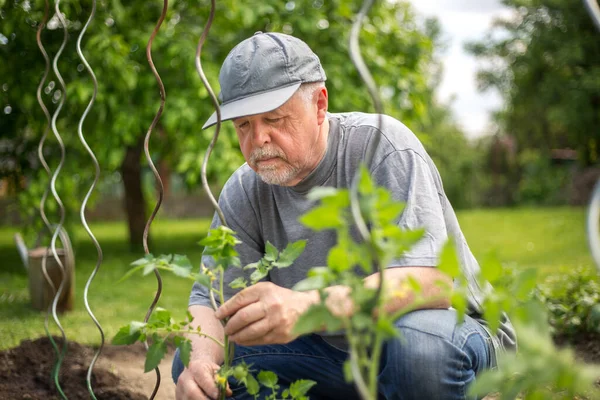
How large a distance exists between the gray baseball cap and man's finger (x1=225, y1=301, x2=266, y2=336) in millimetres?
604

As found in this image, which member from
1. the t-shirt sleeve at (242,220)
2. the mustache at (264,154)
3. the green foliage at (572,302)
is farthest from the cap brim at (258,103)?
the green foliage at (572,302)

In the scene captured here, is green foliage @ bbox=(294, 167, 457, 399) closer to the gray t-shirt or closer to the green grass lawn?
the green grass lawn

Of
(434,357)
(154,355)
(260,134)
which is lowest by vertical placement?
(434,357)

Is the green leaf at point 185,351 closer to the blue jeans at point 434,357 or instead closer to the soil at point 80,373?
the blue jeans at point 434,357

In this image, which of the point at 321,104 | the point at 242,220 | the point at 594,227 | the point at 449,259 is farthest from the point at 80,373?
the point at 594,227

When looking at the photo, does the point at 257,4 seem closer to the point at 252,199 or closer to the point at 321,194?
the point at 252,199

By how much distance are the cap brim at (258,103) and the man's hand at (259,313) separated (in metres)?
0.55

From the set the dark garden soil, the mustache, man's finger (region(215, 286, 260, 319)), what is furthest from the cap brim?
the dark garden soil

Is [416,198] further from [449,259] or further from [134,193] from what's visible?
[134,193]

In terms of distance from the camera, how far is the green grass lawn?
14.8 feet

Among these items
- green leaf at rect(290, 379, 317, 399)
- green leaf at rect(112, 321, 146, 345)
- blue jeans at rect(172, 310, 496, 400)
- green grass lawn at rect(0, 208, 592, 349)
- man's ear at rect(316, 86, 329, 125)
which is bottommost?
green grass lawn at rect(0, 208, 592, 349)

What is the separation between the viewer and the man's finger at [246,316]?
1.39 m

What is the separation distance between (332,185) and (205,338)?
0.63 meters

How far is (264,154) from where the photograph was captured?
6.25ft
